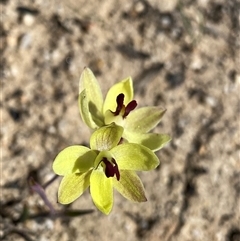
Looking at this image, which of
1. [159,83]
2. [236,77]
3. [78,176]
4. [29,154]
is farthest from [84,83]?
[236,77]

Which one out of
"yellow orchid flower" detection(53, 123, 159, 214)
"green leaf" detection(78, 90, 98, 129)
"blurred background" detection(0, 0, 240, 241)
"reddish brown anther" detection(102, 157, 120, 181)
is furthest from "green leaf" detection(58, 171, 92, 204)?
"blurred background" detection(0, 0, 240, 241)

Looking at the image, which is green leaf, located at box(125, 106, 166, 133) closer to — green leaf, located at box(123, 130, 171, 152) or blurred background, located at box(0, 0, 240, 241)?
green leaf, located at box(123, 130, 171, 152)

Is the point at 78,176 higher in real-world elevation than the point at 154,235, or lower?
higher

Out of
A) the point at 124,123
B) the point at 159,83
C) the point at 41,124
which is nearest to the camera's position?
the point at 124,123

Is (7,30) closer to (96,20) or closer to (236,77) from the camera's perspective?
(96,20)

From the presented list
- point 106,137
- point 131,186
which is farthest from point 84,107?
point 131,186

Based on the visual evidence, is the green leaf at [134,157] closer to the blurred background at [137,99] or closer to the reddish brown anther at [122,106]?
the reddish brown anther at [122,106]

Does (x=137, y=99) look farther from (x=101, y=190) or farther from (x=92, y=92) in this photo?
(x=101, y=190)

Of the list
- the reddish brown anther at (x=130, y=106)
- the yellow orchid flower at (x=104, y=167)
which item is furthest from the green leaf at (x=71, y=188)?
the reddish brown anther at (x=130, y=106)
